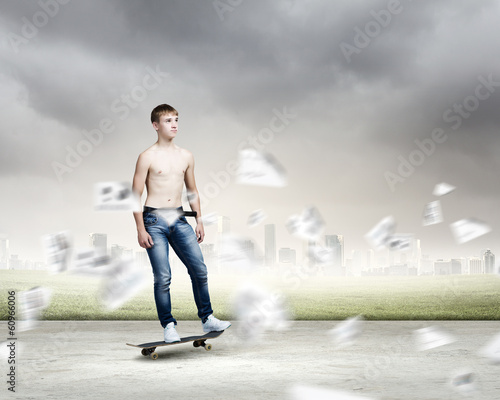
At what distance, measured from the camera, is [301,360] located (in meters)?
4.84

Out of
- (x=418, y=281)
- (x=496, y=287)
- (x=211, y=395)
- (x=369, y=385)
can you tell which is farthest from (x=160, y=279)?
(x=418, y=281)

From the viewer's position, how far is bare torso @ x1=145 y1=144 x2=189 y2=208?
17.3 ft

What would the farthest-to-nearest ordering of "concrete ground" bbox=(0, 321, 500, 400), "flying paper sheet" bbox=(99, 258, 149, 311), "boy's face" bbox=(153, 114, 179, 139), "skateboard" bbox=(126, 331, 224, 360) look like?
"flying paper sheet" bbox=(99, 258, 149, 311) → "boy's face" bbox=(153, 114, 179, 139) → "skateboard" bbox=(126, 331, 224, 360) → "concrete ground" bbox=(0, 321, 500, 400)

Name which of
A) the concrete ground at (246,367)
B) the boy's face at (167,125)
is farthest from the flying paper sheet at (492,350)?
the boy's face at (167,125)

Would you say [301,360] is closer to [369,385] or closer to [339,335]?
[369,385]

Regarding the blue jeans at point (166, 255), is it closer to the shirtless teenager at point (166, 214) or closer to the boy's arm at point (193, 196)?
the shirtless teenager at point (166, 214)

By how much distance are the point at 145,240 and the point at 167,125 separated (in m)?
1.09

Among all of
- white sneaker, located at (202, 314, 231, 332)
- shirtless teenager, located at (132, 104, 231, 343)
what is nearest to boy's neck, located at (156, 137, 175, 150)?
shirtless teenager, located at (132, 104, 231, 343)

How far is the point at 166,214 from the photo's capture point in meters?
5.28

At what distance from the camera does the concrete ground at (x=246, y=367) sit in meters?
3.65

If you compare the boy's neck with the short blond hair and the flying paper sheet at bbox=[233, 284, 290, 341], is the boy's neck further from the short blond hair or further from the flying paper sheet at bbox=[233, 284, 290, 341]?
the flying paper sheet at bbox=[233, 284, 290, 341]

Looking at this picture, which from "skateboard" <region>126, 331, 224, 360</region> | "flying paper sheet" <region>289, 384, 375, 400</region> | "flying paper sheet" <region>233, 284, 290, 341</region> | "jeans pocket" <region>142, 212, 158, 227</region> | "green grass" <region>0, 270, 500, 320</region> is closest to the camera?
"flying paper sheet" <region>289, 384, 375, 400</region>

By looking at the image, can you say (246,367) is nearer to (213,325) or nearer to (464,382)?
(213,325)

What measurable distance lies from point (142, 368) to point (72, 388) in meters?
0.86
